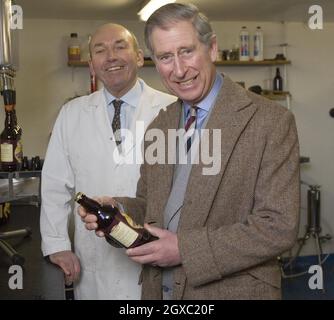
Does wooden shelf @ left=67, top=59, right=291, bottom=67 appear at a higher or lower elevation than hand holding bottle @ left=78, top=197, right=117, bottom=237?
higher

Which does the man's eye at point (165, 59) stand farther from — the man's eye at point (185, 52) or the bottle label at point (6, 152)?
the bottle label at point (6, 152)

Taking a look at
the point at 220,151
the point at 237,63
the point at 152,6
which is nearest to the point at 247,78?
the point at 237,63

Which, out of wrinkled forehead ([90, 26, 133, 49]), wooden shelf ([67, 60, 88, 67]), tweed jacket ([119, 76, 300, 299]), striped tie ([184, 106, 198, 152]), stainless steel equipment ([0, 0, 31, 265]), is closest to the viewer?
tweed jacket ([119, 76, 300, 299])

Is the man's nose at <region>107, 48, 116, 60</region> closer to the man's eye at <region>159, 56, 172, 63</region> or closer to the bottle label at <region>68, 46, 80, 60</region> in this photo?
the man's eye at <region>159, 56, 172, 63</region>

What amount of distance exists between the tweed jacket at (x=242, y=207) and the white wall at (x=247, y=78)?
1962 millimetres

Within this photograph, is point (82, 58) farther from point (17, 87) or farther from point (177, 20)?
point (177, 20)

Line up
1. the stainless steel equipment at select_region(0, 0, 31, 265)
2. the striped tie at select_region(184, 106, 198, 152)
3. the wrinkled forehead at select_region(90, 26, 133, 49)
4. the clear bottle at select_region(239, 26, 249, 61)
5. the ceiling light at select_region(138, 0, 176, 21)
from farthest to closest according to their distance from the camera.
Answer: the clear bottle at select_region(239, 26, 249, 61) → the ceiling light at select_region(138, 0, 176, 21) → the wrinkled forehead at select_region(90, 26, 133, 49) → the stainless steel equipment at select_region(0, 0, 31, 265) → the striped tie at select_region(184, 106, 198, 152)

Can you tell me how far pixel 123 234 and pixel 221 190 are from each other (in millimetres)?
174

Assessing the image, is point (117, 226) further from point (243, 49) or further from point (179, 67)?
point (243, 49)

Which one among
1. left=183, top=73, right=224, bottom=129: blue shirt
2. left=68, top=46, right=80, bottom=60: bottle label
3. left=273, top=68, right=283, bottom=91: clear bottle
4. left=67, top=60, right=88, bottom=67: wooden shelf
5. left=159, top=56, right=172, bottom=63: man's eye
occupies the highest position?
left=68, top=46, right=80, bottom=60: bottle label

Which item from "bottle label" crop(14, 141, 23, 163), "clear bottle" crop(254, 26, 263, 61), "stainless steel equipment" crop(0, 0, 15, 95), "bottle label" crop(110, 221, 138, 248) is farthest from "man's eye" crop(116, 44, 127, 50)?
"clear bottle" crop(254, 26, 263, 61)

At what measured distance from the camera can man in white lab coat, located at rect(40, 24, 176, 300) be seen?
1.18 m

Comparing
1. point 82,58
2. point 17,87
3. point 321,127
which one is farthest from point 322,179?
point 17,87

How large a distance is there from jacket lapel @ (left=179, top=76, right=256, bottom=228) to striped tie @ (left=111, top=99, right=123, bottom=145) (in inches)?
19.8
